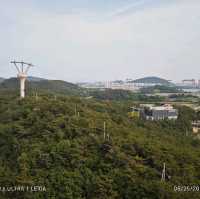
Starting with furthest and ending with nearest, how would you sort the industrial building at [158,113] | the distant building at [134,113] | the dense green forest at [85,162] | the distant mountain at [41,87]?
the distant mountain at [41,87], the industrial building at [158,113], the distant building at [134,113], the dense green forest at [85,162]

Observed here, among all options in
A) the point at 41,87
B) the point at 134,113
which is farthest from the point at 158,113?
the point at 41,87

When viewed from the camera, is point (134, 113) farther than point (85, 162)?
Yes

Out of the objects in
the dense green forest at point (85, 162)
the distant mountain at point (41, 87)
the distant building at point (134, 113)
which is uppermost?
the distant mountain at point (41, 87)

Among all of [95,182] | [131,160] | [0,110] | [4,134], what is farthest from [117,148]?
[0,110]

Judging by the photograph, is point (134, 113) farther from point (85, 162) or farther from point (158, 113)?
point (85, 162)

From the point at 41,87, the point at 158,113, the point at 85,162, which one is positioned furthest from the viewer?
the point at 41,87

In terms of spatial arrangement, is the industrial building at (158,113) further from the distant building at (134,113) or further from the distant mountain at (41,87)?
the distant mountain at (41,87)

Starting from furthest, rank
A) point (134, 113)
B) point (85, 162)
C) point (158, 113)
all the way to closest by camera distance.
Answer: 1. point (158, 113)
2. point (134, 113)
3. point (85, 162)

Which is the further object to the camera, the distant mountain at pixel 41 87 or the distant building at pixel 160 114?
the distant mountain at pixel 41 87

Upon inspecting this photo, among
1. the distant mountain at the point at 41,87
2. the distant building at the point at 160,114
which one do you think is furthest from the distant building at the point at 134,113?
the distant mountain at the point at 41,87

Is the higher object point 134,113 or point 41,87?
point 41,87

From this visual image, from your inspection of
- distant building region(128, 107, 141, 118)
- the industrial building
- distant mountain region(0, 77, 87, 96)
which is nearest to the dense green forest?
distant building region(128, 107, 141, 118)
